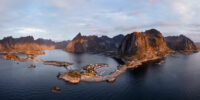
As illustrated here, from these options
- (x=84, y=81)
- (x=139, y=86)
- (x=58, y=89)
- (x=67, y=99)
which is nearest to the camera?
(x=67, y=99)

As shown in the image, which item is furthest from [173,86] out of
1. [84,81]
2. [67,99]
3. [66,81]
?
[66,81]

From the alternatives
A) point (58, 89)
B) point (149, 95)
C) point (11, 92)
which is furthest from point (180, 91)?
point (11, 92)

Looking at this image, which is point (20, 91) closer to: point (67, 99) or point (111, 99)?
point (67, 99)

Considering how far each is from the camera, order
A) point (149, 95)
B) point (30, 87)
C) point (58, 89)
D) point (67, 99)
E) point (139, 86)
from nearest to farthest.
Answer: point (67, 99) → point (149, 95) → point (58, 89) → point (30, 87) → point (139, 86)

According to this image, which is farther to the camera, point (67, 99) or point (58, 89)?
point (58, 89)

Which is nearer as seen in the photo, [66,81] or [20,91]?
[20,91]

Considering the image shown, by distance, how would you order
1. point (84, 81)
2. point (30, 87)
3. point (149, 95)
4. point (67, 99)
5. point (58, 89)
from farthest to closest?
1. point (84, 81)
2. point (30, 87)
3. point (58, 89)
4. point (149, 95)
5. point (67, 99)

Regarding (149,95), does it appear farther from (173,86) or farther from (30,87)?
(30,87)

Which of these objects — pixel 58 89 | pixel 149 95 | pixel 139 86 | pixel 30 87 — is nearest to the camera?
pixel 149 95
